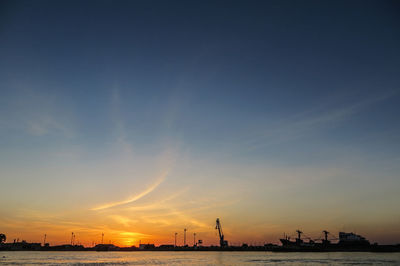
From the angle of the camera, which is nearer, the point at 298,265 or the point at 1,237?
the point at 298,265

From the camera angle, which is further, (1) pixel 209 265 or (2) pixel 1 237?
(2) pixel 1 237

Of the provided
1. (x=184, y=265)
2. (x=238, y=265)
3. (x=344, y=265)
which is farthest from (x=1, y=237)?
(x=344, y=265)

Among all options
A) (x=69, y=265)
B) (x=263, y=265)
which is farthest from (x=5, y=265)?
(x=263, y=265)

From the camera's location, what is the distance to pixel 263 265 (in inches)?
4242

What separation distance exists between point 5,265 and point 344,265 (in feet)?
339

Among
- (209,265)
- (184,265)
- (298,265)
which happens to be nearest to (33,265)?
(184,265)

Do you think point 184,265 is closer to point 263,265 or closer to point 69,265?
point 263,265

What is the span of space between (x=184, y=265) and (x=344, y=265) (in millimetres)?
50194

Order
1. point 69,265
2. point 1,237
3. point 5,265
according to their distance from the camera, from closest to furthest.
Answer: point 5,265
point 69,265
point 1,237

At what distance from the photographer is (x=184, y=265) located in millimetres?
103688

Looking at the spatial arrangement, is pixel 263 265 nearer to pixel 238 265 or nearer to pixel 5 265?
pixel 238 265

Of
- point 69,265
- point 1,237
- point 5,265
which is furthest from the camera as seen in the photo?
point 1,237

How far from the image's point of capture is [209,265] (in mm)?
101875

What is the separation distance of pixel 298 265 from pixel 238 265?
1868cm
